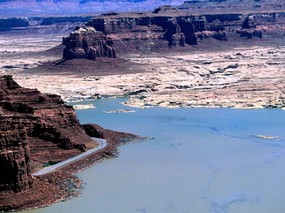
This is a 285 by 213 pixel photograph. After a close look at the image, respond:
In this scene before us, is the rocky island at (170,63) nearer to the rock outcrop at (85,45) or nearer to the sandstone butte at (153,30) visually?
the sandstone butte at (153,30)

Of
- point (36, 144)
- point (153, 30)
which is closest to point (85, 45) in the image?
point (153, 30)

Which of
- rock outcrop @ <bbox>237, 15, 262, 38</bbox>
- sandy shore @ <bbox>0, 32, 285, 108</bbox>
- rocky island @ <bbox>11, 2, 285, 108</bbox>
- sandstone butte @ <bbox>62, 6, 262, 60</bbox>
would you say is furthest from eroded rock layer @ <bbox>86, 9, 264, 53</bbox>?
rock outcrop @ <bbox>237, 15, 262, 38</bbox>

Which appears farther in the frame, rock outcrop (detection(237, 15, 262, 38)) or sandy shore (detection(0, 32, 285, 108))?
rock outcrop (detection(237, 15, 262, 38))

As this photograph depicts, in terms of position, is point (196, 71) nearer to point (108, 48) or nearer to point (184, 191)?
point (108, 48)

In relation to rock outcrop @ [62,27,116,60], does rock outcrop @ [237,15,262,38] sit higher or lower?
lower

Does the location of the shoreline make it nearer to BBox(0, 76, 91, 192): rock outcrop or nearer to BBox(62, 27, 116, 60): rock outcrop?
BBox(0, 76, 91, 192): rock outcrop

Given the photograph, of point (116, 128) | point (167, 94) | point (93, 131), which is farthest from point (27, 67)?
point (93, 131)
